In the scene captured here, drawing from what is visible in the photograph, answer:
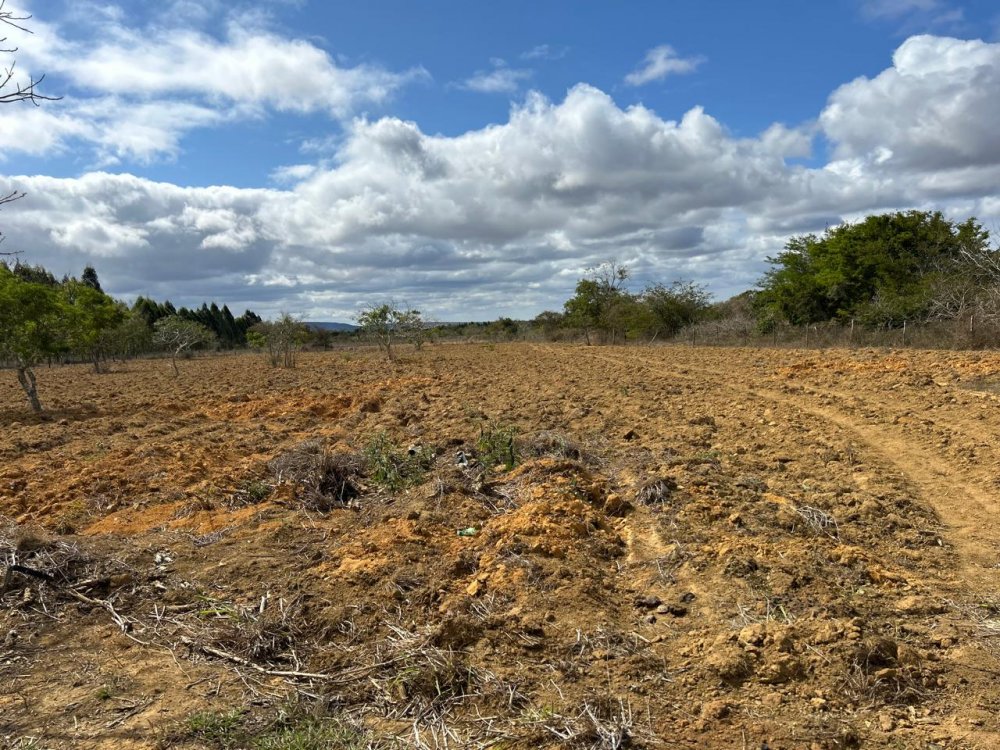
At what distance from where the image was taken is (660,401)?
1145 centimetres

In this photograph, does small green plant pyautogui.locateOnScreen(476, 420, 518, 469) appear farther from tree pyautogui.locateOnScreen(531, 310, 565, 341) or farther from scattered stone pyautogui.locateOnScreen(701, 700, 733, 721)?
tree pyautogui.locateOnScreen(531, 310, 565, 341)

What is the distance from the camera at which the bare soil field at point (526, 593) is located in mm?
2941

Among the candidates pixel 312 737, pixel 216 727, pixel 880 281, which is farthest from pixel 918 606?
pixel 880 281

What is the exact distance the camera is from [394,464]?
7.41 m

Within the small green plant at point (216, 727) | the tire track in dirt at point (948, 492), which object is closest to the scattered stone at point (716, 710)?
the small green plant at point (216, 727)

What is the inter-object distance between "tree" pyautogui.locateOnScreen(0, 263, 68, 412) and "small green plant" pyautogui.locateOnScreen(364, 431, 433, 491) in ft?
40.9

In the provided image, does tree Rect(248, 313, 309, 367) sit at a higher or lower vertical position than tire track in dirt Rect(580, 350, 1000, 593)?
higher

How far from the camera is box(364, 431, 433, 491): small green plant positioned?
696 centimetres

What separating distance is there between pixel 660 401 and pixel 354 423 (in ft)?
18.3

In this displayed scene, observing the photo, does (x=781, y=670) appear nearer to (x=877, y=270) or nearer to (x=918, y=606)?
(x=918, y=606)

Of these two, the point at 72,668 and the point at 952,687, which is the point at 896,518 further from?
the point at 72,668

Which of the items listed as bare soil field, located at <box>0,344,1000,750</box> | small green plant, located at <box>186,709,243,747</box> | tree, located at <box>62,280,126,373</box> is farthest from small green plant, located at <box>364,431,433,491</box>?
tree, located at <box>62,280,126,373</box>

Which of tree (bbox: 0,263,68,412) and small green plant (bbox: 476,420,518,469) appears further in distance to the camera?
tree (bbox: 0,263,68,412)

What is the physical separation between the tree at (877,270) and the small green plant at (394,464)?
21.0m
